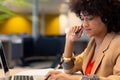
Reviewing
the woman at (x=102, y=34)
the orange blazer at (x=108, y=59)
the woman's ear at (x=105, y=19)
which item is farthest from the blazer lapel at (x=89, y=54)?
the woman's ear at (x=105, y=19)

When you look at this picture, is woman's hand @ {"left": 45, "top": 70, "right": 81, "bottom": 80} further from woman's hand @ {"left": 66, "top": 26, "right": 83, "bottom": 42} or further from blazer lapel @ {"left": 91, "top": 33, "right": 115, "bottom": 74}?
woman's hand @ {"left": 66, "top": 26, "right": 83, "bottom": 42}

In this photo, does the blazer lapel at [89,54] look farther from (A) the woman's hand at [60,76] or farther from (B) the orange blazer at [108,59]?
(A) the woman's hand at [60,76]

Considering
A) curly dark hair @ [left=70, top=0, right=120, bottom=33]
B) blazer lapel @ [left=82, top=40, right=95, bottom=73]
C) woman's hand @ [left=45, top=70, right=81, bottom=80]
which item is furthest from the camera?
blazer lapel @ [left=82, top=40, right=95, bottom=73]

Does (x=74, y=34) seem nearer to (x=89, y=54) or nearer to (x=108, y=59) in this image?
(x=89, y=54)

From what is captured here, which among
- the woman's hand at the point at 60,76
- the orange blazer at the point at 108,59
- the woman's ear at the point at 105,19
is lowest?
the woman's hand at the point at 60,76

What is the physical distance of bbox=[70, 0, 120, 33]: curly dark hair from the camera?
128 centimetres

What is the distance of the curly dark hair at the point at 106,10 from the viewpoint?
1.28 meters

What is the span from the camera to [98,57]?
132 cm

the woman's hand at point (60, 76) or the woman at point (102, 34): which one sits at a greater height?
the woman at point (102, 34)

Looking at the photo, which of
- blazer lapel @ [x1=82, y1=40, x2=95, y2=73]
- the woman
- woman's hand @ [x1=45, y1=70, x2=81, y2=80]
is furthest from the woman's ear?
woman's hand @ [x1=45, y1=70, x2=81, y2=80]

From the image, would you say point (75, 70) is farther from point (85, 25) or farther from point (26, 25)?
point (26, 25)

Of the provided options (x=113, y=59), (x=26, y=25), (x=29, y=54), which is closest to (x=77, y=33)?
(x=113, y=59)

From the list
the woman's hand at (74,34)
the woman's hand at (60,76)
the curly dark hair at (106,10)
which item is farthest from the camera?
the woman's hand at (74,34)

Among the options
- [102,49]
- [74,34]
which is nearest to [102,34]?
[102,49]
